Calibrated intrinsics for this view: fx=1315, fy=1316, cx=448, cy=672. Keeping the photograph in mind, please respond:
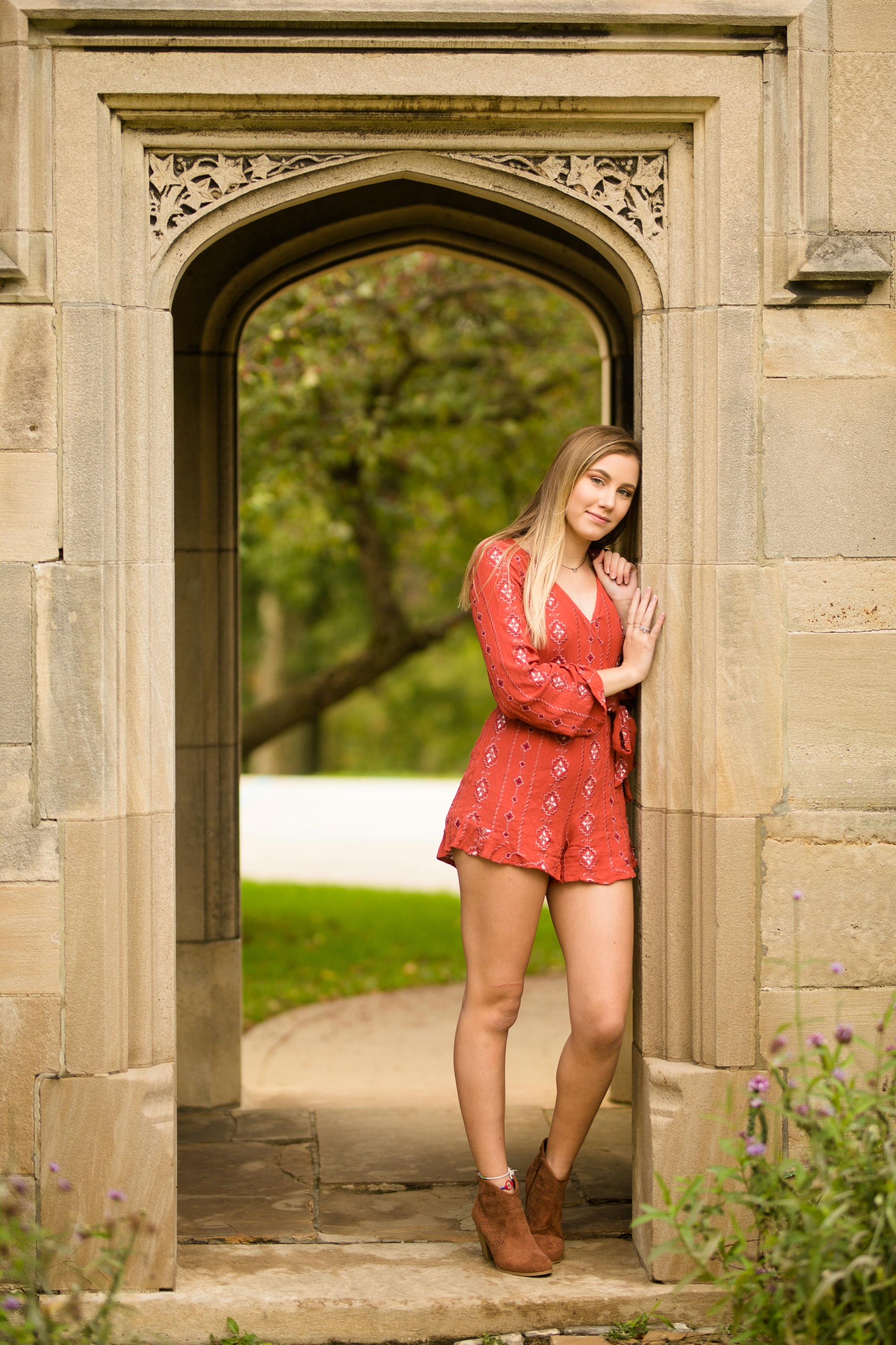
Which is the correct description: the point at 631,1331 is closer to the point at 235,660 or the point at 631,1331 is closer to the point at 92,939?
the point at 92,939

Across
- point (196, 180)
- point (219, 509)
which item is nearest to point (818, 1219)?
point (196, 180)

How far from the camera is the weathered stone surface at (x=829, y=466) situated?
3436 mm

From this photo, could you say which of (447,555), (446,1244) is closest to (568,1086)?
(446,1244)

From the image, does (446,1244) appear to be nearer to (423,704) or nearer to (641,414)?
(641,414)

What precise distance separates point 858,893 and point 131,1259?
2098mm

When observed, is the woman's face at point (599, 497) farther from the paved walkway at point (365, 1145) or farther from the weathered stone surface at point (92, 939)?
the paved walkway at point (365, 1145)

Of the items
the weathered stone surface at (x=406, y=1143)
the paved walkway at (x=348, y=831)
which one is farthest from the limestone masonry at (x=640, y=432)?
the paved walkway at (x=348, y=831)

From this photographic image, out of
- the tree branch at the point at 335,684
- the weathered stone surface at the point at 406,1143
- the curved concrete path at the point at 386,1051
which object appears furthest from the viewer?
the tree branch at the point at 335,684

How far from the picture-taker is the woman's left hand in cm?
362

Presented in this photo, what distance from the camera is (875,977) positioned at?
3471 millimetres

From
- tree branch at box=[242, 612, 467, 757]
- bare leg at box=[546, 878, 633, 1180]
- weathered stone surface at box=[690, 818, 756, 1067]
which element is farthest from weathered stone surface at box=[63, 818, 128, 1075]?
tree branch at box=[242, 612, 467, 757]

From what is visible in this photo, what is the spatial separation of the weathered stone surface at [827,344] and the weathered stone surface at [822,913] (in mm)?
1227

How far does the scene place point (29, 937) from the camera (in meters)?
3.38

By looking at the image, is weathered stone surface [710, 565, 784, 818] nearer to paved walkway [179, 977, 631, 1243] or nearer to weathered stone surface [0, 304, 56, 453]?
paved walkway [179, 977, 631, 1243]
